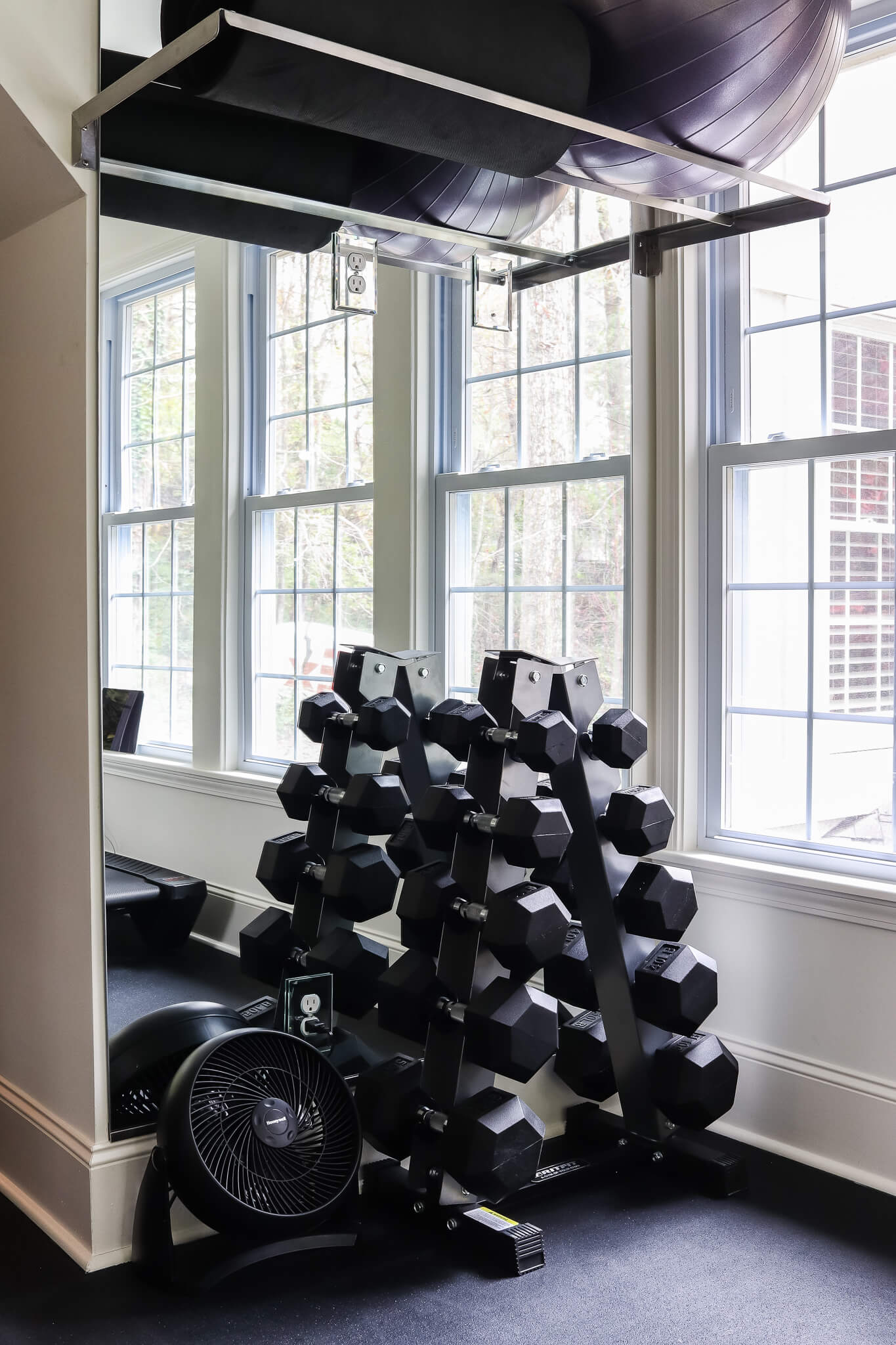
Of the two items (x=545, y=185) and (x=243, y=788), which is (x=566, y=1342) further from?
(x=545, y=185)

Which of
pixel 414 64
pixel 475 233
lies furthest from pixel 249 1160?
pixel 475 233

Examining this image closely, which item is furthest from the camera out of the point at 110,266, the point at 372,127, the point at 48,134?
the point at 110,266

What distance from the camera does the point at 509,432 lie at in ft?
10.6

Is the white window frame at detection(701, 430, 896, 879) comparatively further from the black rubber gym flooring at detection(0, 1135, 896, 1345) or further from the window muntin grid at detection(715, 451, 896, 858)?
the black rubber gym flooring at detection(0, 1135, 896, 1345)

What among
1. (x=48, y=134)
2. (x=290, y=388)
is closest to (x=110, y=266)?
(x=48, y=134)

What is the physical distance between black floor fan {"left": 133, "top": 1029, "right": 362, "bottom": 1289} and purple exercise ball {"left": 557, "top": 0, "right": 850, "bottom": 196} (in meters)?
1.95

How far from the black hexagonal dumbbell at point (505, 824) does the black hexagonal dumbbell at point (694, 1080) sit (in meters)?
0.60

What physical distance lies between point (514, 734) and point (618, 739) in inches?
10.5

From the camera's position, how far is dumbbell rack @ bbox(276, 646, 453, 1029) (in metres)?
2.73

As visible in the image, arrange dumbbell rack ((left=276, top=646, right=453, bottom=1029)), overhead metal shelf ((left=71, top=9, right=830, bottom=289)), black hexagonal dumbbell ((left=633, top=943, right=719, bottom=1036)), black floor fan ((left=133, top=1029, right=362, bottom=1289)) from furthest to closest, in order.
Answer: dumbbell rack ((left=276, top=646, right=453, bottom=1029)), black hexagonal dumbbell ((left=633, top=943, right=719, bottom=1036)), black floor fan ((left=133, top=1029, right=362, bottom=1289)), overhead metal shelf ((left=71, top=9, right=830, bottom=289))

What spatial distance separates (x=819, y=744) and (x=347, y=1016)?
1.33 meters

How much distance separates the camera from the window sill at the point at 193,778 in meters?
2.44

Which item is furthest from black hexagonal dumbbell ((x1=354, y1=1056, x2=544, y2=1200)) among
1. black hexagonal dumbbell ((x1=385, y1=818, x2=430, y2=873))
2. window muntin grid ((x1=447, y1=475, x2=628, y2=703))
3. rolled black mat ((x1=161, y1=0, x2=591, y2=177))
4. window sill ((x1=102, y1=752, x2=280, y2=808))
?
rolled black mat ((x1=161, y1=0, x2=591, y2=177))

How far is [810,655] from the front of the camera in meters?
2.88
